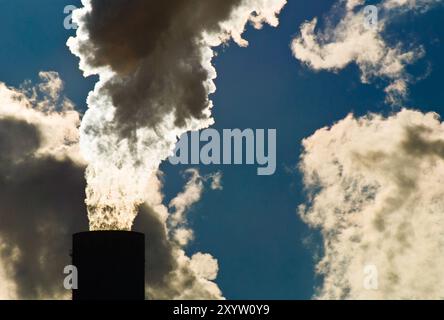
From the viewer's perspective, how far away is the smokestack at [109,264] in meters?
47.5

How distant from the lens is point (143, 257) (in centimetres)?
4875

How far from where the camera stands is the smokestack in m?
47.5

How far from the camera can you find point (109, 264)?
47.5 metres
